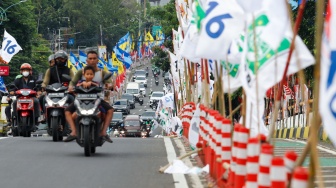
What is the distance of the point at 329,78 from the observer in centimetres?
800

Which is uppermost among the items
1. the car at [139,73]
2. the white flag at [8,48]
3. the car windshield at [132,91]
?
the car at [139,73]

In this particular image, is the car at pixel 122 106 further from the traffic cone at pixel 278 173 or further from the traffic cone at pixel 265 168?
the traffic cone at pixel 278 173

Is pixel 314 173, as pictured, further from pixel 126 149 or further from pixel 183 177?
pixel 126 149

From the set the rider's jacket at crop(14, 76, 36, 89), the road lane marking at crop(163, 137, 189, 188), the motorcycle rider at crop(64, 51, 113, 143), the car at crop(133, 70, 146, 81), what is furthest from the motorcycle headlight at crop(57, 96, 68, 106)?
the car at crop(133, 70, 146, 81)

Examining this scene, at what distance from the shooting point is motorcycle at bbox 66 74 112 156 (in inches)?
698

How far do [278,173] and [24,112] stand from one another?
1704cm

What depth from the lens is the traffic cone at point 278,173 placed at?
8500mm

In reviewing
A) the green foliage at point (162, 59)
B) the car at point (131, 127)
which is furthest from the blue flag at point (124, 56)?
the car at point (131, 127)

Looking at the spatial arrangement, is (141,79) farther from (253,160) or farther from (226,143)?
(253,160)

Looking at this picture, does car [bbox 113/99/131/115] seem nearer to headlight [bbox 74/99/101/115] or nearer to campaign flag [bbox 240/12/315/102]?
headlight [bbox 74/99/101/115]

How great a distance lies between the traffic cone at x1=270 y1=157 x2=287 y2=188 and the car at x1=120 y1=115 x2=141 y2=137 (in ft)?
161

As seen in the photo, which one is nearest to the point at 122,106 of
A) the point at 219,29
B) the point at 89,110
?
the point at 89,110

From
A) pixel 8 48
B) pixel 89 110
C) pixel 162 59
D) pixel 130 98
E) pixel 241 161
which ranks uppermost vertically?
pixel 162 59

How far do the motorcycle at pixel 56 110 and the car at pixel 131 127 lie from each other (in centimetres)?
3550
